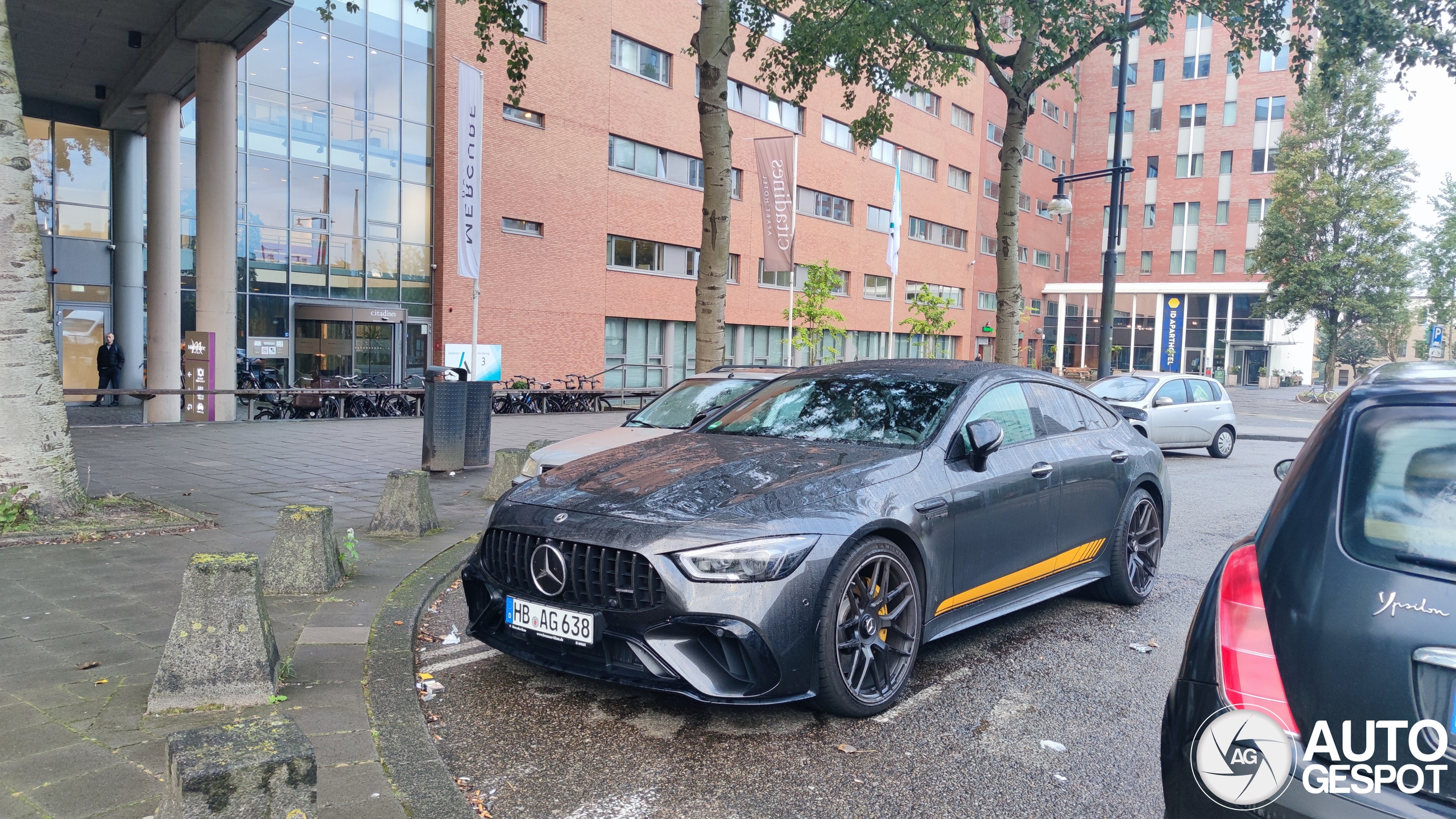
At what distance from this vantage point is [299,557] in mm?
5680

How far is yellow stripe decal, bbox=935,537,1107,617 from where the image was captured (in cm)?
454

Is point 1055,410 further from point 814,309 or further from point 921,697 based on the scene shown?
point 814,309

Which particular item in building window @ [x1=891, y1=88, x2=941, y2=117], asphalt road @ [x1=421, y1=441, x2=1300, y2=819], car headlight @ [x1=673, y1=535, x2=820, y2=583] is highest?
building window @ [x1=891, y1=88, x2=941, y2=117]

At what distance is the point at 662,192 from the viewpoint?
104 ft

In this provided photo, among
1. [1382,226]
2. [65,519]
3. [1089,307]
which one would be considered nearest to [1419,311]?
[1382,226]

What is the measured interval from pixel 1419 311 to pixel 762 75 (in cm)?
4553

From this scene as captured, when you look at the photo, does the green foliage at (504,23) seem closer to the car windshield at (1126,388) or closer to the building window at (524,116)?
the car windshield at (1126,388)

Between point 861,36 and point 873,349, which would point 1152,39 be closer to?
point 861,36

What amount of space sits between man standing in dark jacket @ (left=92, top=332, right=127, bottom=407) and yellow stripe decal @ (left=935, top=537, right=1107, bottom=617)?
74.0ft

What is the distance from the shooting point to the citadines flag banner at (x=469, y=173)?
17.5m

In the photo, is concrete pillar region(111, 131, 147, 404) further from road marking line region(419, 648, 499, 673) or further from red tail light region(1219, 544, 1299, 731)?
red tail light region(1219, 544, 1299, 731)

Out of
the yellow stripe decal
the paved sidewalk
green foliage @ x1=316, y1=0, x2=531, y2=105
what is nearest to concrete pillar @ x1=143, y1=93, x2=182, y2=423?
green foliage @ x1=316, y1=0, x2=531, y2=105

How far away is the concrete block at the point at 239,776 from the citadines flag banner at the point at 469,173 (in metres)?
15.4

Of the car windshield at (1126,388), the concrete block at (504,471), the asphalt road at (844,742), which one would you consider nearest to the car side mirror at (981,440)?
the asphalt road at (844,742)
